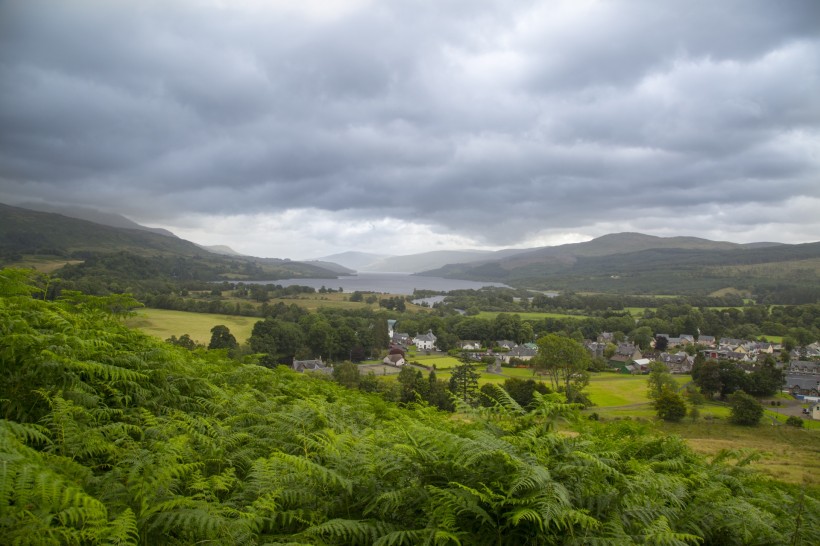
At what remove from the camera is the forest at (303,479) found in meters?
3.15

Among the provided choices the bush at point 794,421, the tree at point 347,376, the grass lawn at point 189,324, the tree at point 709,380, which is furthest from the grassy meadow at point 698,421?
the tree at point 347,376

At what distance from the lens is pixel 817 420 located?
100 feet

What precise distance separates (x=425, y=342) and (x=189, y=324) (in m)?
35.7

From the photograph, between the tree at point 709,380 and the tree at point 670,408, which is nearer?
the tree at point 670,408

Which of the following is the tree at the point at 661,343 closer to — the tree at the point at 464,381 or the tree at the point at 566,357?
the tree at the point at 566,357

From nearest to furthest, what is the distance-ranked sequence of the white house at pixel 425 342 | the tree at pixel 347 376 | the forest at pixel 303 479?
the forest at pixel 303 479 < the tree at pixel 347 376 < the white house at pixel 425 342

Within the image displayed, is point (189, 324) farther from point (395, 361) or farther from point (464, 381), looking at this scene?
point (464, 381)

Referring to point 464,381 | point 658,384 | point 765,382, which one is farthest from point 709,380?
point 464,381

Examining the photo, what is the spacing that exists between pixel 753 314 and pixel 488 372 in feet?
242

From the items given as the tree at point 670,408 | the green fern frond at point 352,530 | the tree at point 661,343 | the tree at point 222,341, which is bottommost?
the tree at point 661,343

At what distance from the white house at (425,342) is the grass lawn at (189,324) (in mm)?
26841

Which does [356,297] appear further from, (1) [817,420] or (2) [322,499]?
(2) [322,499]

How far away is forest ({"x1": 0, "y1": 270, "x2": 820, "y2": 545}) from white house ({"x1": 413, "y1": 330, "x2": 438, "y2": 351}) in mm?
60922

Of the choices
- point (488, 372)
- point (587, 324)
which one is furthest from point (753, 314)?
point (488, 372)
